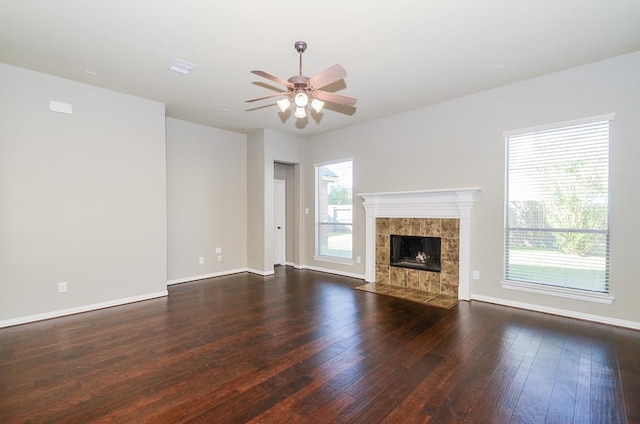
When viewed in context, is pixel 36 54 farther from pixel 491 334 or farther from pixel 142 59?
pixel 491 334

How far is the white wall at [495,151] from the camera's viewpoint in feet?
11.1

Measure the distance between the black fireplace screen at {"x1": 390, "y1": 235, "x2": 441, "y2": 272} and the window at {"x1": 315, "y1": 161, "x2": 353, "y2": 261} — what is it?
1.02m

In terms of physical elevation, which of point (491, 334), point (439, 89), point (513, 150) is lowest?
point (491, 334)

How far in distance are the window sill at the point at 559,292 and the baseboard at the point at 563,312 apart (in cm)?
18

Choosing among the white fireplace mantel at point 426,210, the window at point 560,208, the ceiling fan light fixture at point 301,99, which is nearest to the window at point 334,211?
the white fireplace mantel at point 426,210

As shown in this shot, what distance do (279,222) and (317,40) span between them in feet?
15.7

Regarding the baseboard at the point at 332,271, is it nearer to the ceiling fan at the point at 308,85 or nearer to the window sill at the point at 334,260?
the window sill at the point at 334,260

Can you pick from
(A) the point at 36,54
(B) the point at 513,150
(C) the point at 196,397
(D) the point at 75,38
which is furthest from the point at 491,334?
(A) the point at 36,54

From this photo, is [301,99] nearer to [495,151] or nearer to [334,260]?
[495,151]

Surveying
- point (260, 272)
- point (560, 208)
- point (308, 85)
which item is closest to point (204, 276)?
point (260, 272)

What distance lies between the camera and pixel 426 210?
498cm

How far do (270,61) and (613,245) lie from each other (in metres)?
4.39

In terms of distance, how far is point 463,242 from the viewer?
4.55 meters

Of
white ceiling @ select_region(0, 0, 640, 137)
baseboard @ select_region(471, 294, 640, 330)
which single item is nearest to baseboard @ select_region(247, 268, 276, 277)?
white ceiling @ select_region(0, 0, 640, 137)
